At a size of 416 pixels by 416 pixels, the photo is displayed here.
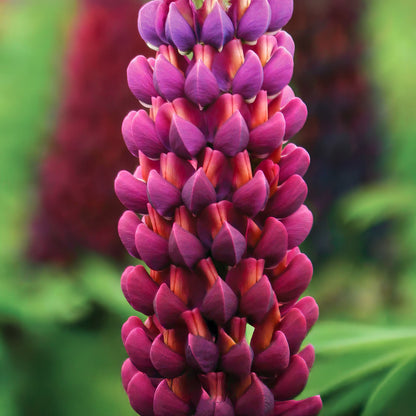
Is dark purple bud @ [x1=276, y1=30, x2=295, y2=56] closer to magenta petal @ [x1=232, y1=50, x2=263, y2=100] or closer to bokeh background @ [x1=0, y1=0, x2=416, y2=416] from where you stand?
magenta petal @ [x1=232, y1=50, x2=263, y2=100]

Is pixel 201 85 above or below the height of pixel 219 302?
above

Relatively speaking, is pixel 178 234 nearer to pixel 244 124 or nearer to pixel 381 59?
pixel 244 124

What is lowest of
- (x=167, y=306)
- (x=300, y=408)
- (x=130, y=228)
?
(x=300, y=408)

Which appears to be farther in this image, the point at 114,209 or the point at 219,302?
the point at 114,209

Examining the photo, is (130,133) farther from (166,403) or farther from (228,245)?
(166,403)

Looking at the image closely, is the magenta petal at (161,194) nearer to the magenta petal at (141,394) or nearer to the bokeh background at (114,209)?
the magenta petal at (141,394)

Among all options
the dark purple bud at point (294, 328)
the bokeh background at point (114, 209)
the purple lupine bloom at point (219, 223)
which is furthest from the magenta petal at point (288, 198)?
the bokeh background at point (114, 209)

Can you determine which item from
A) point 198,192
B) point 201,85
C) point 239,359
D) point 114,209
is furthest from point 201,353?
point 114,209

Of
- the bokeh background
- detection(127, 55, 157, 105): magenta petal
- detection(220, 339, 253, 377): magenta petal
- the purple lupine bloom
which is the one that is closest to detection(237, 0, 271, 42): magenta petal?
the purple lupine bloom
